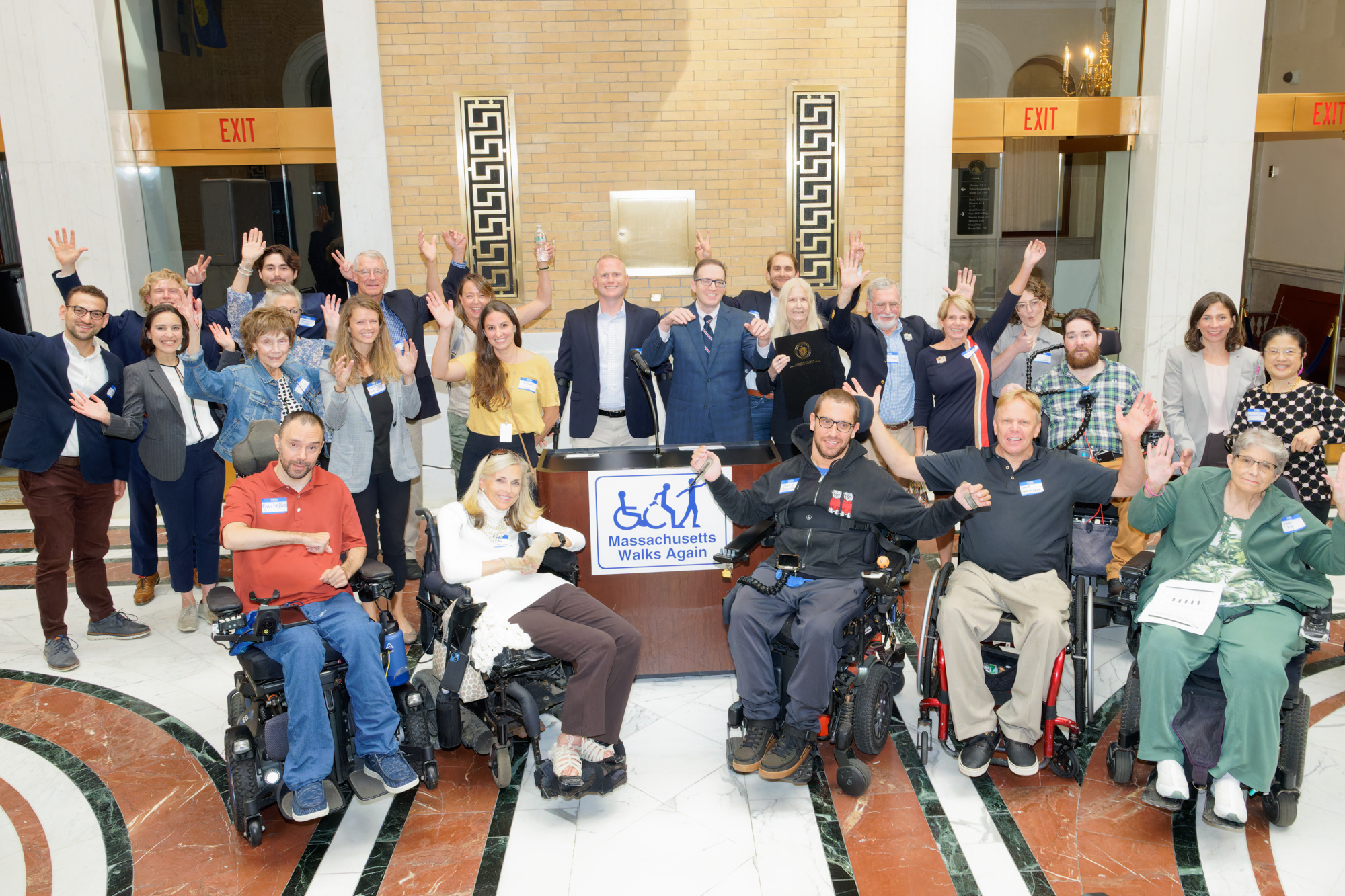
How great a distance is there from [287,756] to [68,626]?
285 centimetres

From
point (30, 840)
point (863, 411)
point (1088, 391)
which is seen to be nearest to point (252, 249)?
point (30, 840)

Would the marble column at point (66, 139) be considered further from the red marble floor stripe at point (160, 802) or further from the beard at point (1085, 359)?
the beard at point (1085, 359)

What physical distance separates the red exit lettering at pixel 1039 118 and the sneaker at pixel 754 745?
5762 millimetres

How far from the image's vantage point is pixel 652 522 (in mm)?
4176

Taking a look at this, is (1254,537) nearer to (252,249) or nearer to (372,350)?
(372,350)

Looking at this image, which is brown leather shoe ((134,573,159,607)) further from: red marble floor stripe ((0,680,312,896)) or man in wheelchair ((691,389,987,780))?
man in wheelchair ((691,389,987,780))

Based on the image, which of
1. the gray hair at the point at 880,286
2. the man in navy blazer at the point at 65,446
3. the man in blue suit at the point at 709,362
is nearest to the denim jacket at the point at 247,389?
the man in navy blazer at the point at 65,446

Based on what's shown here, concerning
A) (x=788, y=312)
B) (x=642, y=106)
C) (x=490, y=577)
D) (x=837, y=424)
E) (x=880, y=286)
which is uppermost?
(x=642, y=106)

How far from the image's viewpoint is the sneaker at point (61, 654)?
15.6ft

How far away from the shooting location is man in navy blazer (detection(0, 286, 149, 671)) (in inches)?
182

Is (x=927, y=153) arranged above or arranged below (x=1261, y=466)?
above

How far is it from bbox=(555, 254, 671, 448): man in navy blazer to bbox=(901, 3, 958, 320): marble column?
287cm

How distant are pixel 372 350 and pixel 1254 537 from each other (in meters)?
3.72

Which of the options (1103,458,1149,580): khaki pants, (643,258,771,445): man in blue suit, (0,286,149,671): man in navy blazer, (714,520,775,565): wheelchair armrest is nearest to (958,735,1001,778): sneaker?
(714,520,775,565): wheelchair armrest
